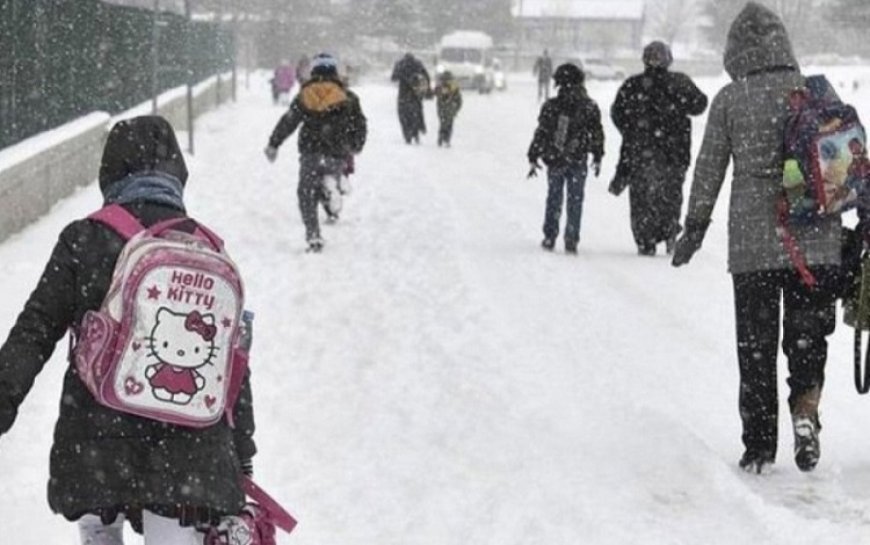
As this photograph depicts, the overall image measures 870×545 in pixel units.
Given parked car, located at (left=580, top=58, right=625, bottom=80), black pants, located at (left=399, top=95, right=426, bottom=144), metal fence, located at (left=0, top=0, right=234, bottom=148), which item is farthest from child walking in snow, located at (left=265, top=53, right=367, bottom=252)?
parked car, located at (left=580, top=58, right=625, bottom=80)

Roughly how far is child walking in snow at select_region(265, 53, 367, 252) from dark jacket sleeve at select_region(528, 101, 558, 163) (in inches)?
59.5

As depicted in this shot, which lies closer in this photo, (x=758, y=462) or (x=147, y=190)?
(x=147, y=190)

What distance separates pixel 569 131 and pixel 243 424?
9360mm

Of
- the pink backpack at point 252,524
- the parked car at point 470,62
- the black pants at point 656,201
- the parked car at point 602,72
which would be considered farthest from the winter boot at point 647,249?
the parked car at point 602,72

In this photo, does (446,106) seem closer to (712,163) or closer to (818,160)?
(712,163)

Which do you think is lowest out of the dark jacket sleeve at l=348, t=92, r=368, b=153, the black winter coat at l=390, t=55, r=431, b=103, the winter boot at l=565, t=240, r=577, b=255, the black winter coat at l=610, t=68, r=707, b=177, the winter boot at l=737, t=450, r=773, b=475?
the black winter coat at l=390, t=55, r=431, b=103

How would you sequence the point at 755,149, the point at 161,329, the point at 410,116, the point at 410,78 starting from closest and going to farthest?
the point at 161,329
the point at 755,149
the point at 410,116
the point at 410,78

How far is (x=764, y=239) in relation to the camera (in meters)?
5.93

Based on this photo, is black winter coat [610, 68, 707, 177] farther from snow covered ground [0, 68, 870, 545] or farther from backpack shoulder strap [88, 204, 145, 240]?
backpack shoulder strap [88, 204, 145, 240]

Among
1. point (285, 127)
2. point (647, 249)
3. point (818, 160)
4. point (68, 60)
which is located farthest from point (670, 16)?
point (818, 160)

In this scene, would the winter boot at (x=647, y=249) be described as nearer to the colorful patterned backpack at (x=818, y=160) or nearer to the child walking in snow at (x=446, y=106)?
the colorful patterned backpack at (x=818, y=160)

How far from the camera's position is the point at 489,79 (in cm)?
5581

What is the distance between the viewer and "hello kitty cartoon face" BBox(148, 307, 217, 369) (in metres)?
3.18

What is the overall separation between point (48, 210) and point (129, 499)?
996cm
